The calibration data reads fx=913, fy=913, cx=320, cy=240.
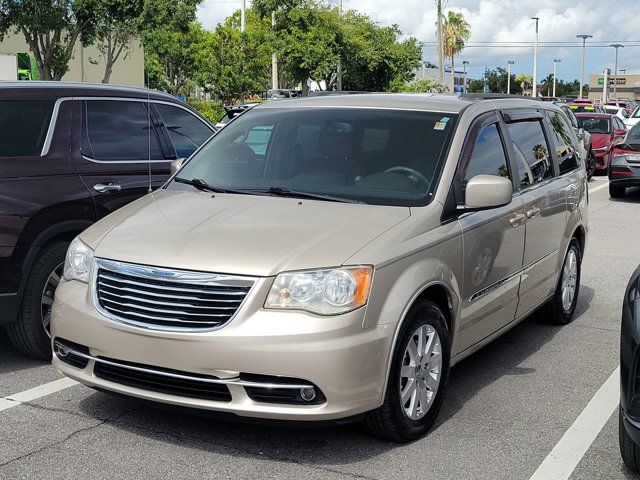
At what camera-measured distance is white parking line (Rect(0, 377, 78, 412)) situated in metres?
5.19

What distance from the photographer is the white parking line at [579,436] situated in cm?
432

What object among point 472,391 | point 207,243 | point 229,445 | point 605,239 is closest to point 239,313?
point 207,243

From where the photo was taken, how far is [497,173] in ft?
18.9

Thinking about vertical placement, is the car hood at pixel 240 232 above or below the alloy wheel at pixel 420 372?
above

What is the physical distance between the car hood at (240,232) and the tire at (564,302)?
2.74 meters

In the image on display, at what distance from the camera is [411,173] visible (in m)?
5.14

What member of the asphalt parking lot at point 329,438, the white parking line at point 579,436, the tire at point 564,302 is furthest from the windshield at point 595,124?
the white parking line at point 579,436

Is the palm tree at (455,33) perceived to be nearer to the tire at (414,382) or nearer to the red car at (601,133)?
the red car at (601,133)

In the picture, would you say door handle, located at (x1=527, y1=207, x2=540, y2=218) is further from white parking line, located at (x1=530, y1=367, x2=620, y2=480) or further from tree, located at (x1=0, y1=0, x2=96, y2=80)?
tree, located at (x1=0, y1=0, x2=96, y2=80)

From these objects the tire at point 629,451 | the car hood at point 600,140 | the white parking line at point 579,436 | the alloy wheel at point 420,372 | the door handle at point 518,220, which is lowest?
the white parking line at point 579,436

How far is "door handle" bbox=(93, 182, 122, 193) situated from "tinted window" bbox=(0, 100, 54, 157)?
0.48m

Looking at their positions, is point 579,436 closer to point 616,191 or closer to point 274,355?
point 274,355

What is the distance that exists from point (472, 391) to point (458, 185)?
128 cm

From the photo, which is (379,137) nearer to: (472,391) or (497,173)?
(497,173)
